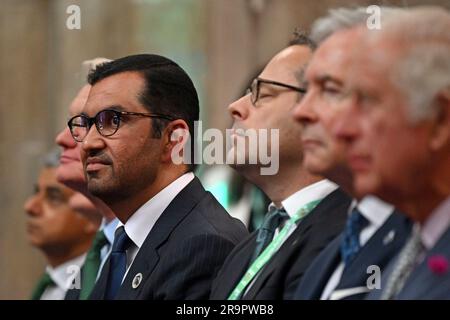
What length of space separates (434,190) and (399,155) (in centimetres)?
16

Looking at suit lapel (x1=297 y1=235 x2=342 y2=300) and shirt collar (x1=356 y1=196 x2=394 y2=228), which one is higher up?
shirt collar (x1=356 y1=196 x2=394 y2=228)

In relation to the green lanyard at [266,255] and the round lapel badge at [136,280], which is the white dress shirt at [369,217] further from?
the round lapel badge at [136,280]

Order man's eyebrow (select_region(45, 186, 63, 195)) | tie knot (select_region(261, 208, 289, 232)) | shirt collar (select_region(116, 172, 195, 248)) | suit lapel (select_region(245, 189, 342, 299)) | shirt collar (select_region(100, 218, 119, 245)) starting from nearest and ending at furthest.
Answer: suit lapel (select_region(245, 189, 342, 299)) → tie knot (select_region(261, 208, 289, 232)) → shirt collar (select_region(116, 172, 195, 248)) → shirt collar (select_region(100, 218, 119, 245)) → man's eyebrow (select_region(45, 186, 63, 195))

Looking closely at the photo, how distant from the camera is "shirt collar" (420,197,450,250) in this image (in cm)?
511

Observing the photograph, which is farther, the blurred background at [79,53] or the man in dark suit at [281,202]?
the blurred background at [79,53]

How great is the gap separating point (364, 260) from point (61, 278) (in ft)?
15.2

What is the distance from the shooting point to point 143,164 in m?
7.25

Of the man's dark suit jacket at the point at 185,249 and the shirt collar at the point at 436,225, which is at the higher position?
the shirt collar at the point at 436,225

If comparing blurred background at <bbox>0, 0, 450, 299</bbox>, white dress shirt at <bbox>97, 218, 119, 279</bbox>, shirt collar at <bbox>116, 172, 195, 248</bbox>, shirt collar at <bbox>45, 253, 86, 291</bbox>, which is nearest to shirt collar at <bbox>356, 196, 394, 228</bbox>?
shirt collar at <bbox>116, 172, 195, 248</bbox>

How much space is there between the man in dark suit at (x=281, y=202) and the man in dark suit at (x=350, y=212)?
0.91 ft

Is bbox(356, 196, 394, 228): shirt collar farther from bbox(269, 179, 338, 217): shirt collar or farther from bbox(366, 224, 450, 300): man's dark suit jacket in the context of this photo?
bbox(269, 179, 338, 217): shirt collar

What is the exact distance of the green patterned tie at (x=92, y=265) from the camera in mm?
8330

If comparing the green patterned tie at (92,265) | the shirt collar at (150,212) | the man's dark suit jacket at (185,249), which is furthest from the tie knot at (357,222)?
the green patterned tie at (92,265)

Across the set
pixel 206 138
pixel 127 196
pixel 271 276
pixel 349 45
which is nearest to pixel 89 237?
pixel 206 138
